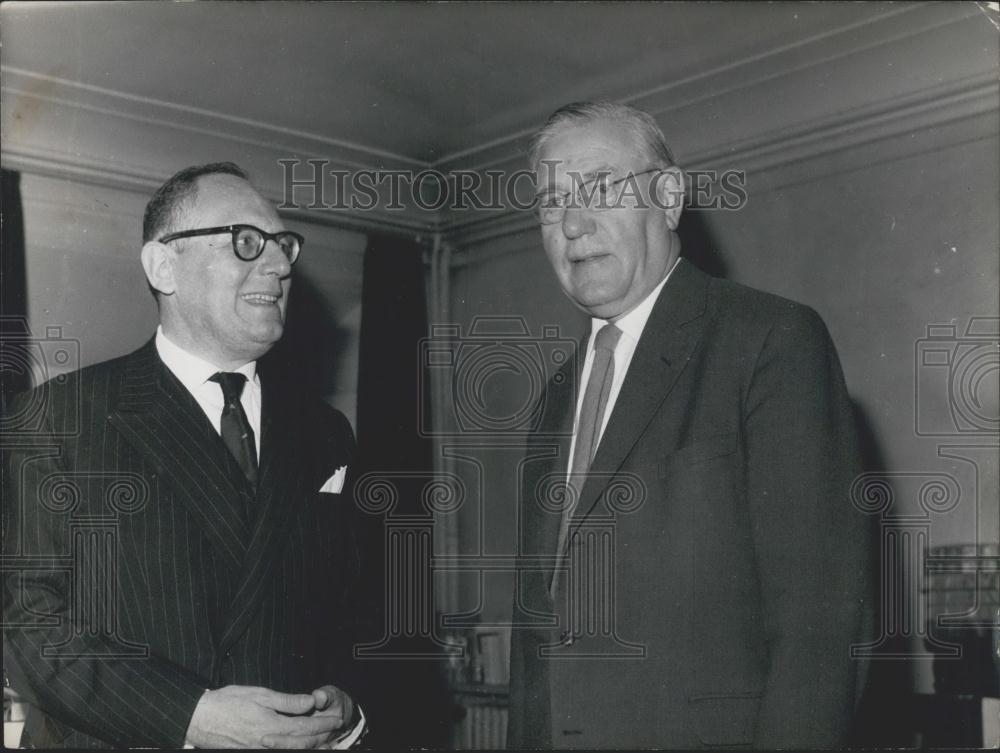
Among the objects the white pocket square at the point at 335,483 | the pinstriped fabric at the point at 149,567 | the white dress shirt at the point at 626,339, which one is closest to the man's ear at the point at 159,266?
the pinstriped fabric at the point at 149,567

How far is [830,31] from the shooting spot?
275 cm

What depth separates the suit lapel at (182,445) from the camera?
69.9 inches

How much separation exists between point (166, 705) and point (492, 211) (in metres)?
1.32

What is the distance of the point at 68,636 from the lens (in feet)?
5.65

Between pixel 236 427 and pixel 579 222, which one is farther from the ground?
pixel 579 222

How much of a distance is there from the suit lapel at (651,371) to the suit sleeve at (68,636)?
0.79 m

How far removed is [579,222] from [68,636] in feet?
3.89

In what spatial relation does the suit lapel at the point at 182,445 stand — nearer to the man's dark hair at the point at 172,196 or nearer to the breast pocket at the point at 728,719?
the man's dark hair at the point at 172,196

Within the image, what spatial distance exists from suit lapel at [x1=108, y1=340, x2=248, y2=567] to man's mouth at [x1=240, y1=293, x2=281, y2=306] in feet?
0.68

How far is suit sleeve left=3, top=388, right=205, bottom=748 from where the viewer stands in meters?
1.67

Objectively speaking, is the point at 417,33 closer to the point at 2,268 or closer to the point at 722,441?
the point at 2,268

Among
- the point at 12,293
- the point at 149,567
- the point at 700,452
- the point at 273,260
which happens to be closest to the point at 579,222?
the point at 700,452

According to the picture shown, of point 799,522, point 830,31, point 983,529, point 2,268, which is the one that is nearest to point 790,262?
point 830,31

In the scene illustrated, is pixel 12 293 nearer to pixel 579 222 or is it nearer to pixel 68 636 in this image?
pixel 68 636
